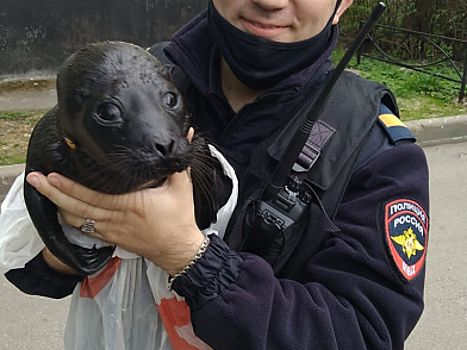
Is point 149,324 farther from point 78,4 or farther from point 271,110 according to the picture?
point 78,4

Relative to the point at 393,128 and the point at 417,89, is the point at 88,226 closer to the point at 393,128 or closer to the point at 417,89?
the point at 393,128

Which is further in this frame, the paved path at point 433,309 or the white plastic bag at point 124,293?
the paved path at point 433,309

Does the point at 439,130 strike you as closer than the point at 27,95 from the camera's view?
Yes

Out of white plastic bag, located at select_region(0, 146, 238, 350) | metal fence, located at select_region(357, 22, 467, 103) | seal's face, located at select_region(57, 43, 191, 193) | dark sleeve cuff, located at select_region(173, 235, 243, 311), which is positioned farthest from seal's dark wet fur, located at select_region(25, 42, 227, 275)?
metal fence, located at select_region(357, 22, 467, 103)

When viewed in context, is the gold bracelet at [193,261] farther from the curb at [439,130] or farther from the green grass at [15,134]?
the curb at [439,130]

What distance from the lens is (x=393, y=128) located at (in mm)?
1427

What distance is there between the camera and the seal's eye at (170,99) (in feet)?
3.87

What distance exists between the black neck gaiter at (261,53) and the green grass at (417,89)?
4953 millimetres

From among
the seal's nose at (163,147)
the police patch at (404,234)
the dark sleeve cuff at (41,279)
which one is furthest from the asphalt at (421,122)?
the seal's nose at (163,147)

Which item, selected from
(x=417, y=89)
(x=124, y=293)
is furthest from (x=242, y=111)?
(x=417, y=89)

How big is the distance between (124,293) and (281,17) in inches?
32.3

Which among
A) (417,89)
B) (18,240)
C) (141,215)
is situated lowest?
(417,89)

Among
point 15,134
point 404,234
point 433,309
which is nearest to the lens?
point 404,234

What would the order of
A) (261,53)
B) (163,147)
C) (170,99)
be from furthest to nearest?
1. (261,53)
2. (170,99)
3. (163,147)
